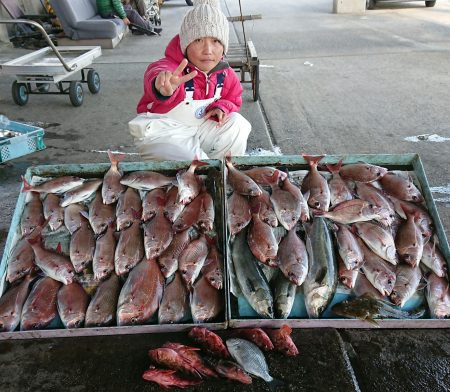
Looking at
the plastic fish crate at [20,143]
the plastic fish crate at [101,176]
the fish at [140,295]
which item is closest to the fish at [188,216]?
the plastic fish crate at [101,176]

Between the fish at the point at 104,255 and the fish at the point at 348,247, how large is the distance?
1.19 meters

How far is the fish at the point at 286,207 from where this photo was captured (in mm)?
2240

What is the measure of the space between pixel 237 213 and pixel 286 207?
271 mm

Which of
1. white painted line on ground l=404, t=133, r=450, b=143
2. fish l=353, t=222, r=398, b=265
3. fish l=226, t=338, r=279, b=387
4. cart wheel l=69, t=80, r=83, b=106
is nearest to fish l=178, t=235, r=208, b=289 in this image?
fish l=226, t=338, r=279, b=387

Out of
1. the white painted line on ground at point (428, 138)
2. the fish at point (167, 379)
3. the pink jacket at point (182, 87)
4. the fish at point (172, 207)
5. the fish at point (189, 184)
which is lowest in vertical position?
the white painted line on ground at point (428, 138)

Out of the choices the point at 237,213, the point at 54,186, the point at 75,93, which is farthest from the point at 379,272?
the point at 75,93

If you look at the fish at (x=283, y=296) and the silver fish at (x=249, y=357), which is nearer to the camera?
the silver fish at (x=249, y=357)

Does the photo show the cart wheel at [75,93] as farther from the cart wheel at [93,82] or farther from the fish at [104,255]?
the fish at [104,255]

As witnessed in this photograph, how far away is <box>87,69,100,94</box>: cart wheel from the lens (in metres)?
5.40

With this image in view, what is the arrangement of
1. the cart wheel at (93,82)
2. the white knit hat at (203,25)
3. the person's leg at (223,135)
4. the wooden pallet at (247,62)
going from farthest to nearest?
the cart wheel at (93,82) < the wooden pallet at (247,62) < the person's leg at (223,135) < the white knit hat at (203,25)

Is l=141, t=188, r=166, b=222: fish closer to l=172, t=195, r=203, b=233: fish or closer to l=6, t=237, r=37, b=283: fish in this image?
l=172, t=195, r=203, b=233: fish

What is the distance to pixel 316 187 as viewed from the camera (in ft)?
7.93

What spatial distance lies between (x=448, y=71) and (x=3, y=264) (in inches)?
255

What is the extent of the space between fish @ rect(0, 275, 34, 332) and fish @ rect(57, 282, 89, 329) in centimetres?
18
